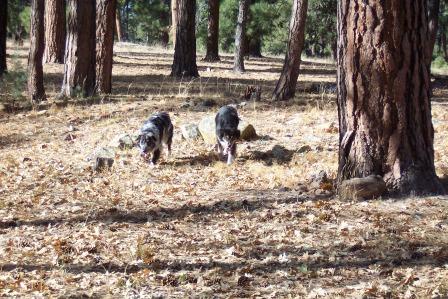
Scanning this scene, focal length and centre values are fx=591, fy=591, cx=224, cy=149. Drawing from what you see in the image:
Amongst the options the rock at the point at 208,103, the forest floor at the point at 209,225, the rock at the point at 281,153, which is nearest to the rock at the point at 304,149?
the forest floor at the point at 209,225

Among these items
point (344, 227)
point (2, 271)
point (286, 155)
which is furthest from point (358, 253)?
point (286, 155)

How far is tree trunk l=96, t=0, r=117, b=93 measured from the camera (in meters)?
15.2

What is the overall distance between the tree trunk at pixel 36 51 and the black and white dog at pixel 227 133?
6.00 m

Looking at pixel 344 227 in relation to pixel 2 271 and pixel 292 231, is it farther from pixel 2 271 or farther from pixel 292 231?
pixel 2 271

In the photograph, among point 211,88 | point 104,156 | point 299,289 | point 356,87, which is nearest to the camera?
point 299,289

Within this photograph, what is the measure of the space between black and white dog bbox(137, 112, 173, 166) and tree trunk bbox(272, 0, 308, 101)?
179 inches

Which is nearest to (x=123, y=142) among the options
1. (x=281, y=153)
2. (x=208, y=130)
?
(x=208, y=130)

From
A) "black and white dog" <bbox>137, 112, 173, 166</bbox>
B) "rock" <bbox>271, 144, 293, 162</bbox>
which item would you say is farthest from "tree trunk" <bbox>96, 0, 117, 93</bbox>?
"rock" <bbox>271, 144, 293, 162</bbox>

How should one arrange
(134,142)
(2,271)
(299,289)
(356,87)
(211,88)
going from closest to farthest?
(299,289)
(2,271)
(356,87)
(134,142)
(211,88)

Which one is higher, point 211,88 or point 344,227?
point 211,88

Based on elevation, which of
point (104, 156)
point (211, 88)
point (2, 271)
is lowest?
point (2, 271)

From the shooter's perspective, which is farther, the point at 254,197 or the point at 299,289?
the point at 254,197

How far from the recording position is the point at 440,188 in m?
6.89

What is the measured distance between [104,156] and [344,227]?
4536mm
